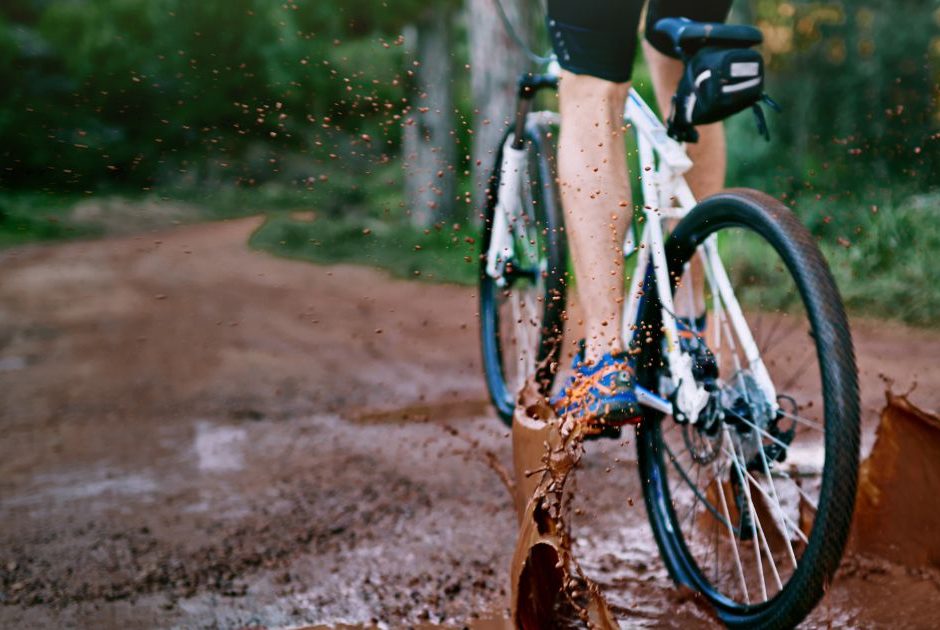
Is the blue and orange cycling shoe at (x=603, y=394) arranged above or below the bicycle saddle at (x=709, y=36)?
below

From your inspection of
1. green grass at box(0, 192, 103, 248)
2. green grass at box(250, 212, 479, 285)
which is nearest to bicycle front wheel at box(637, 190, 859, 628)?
green grass at box(250, 212, 479, 285)

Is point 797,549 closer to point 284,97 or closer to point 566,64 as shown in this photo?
point 566,64

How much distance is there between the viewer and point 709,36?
2.15 metres

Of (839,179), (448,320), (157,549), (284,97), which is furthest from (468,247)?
(157,549)

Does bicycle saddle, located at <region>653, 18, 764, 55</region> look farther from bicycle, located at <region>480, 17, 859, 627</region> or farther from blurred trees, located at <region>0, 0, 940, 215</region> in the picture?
blurred trees, located at <region>0, 0, 940, 215</region>

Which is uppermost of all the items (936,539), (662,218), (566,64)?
(566,64)

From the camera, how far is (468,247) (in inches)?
306

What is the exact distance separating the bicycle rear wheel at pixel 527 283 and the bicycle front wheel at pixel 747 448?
42cm

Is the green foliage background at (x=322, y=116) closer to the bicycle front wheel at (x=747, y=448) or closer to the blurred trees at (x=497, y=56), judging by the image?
the blurred trees at (x=497, y=56)

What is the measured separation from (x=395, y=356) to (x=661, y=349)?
2634 millimetres

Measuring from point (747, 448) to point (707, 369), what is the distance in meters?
0.19

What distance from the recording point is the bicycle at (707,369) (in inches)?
66.5

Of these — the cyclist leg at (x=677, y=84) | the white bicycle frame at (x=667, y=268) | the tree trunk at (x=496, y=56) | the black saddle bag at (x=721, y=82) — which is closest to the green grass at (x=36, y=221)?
the tree trunk at (x=496, y=56)

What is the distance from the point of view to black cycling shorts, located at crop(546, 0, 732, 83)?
7.37ft
